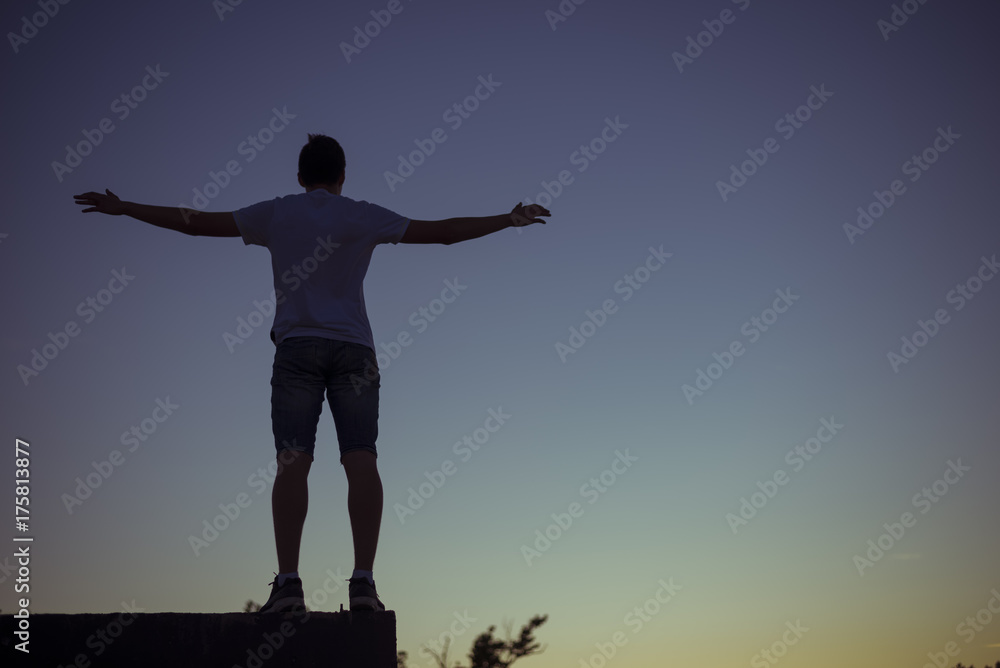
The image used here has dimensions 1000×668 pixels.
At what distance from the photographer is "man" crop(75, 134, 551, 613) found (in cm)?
456

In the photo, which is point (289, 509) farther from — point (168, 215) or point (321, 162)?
point (321, 162)

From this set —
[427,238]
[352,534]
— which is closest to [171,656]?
[352,534]

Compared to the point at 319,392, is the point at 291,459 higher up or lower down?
lower down

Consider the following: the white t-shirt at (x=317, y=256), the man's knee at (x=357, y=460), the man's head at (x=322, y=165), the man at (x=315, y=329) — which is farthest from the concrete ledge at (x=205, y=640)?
the man's head at (x=322, y=165)

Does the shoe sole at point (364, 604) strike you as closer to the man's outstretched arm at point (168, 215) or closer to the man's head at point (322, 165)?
the man's outstretched arm at point (168, 215)

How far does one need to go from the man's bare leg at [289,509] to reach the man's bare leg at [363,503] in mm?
241

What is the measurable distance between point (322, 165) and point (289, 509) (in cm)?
194

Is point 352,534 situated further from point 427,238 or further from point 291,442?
point 427,238

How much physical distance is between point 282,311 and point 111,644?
183 cm

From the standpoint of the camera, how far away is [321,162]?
16.6ft

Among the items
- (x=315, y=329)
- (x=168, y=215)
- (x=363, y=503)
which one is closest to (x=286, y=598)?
(x=363, y=503)

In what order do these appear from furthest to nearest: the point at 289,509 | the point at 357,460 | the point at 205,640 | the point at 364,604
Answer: the point at 357,460 < the point at 289,509 < the point at 364,604 < the point at 205,640

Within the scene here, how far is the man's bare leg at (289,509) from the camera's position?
14.6 ft

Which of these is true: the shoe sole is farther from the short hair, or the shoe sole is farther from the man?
the short hair
